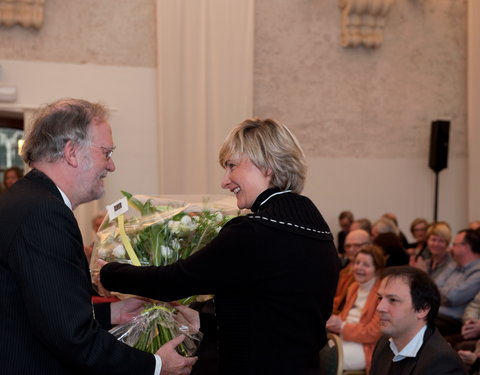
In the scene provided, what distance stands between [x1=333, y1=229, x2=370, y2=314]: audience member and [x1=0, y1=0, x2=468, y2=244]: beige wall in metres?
3.82

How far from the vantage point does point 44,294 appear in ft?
6.41

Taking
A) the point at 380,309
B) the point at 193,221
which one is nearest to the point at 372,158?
the point at 380,309

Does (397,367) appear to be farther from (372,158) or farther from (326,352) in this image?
(372,158)

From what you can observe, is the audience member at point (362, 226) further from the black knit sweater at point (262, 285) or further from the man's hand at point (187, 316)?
the black knit sweater at point (262, 285)

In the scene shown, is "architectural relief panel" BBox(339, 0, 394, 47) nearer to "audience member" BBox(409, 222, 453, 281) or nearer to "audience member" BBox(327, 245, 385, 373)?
"audience member" BBox(409, 222, 453, 281)

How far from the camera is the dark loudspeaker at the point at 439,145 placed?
11.2 metres

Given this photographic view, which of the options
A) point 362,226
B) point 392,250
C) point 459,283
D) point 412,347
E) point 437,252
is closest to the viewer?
point 412,347

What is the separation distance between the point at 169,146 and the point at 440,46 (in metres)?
4.70

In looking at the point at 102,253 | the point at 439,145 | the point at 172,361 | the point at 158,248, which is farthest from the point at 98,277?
the point at 439,145

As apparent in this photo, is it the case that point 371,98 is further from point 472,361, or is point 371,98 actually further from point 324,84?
point 472,361

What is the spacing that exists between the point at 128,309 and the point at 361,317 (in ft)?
10.4

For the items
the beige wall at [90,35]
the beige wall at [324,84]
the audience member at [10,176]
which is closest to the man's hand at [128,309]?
the audience member at [10,176]

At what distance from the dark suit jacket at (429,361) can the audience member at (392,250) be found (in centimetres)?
333

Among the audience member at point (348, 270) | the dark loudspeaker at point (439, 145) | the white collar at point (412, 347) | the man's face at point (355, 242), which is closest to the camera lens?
the white collar at point (412, 347)
